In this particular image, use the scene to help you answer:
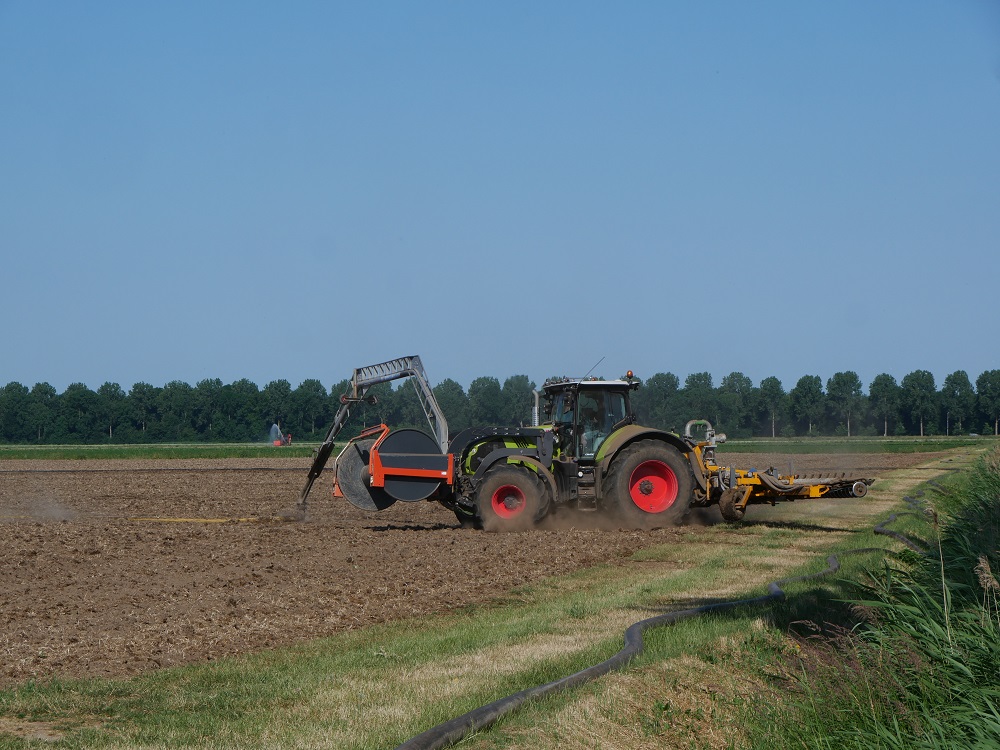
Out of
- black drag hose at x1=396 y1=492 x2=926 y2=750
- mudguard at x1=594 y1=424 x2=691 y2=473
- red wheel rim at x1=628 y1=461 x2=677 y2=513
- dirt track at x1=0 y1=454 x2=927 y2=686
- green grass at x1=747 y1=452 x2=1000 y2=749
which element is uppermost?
mudguard at x1=594 y1=424 x2=691 y2=473

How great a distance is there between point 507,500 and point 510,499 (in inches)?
2.0

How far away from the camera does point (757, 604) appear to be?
32.0ft

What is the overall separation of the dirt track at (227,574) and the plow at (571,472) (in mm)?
537

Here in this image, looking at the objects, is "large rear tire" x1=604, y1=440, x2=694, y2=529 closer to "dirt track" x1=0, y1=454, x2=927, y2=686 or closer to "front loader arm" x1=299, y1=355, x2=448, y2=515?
"dirt track" x1=0, y1=454, x2=927, y2=686

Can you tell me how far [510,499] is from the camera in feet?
57.6

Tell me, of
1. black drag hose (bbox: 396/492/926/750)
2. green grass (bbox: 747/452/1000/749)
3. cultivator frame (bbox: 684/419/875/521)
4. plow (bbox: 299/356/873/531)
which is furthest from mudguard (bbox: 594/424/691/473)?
green grass (bbox: 747/452/1000/749)

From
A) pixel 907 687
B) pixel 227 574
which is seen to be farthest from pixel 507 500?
pixel 907 687

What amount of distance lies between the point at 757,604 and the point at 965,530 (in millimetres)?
2016

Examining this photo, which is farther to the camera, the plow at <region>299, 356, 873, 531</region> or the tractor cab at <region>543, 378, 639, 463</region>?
the tractor cab at <region>543, 378, 639, 463</region>

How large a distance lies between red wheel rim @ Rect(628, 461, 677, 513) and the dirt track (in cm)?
→ 63

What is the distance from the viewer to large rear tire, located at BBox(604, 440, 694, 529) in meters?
17.5

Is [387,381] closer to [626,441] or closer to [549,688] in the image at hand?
[626,441]


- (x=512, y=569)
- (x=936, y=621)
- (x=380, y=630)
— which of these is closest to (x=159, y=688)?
(x=380, y=630)

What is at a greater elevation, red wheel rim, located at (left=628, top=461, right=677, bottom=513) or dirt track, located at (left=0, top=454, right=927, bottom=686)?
red wheel rim, located at (left=628, top=461, right=677, bottom=513)
